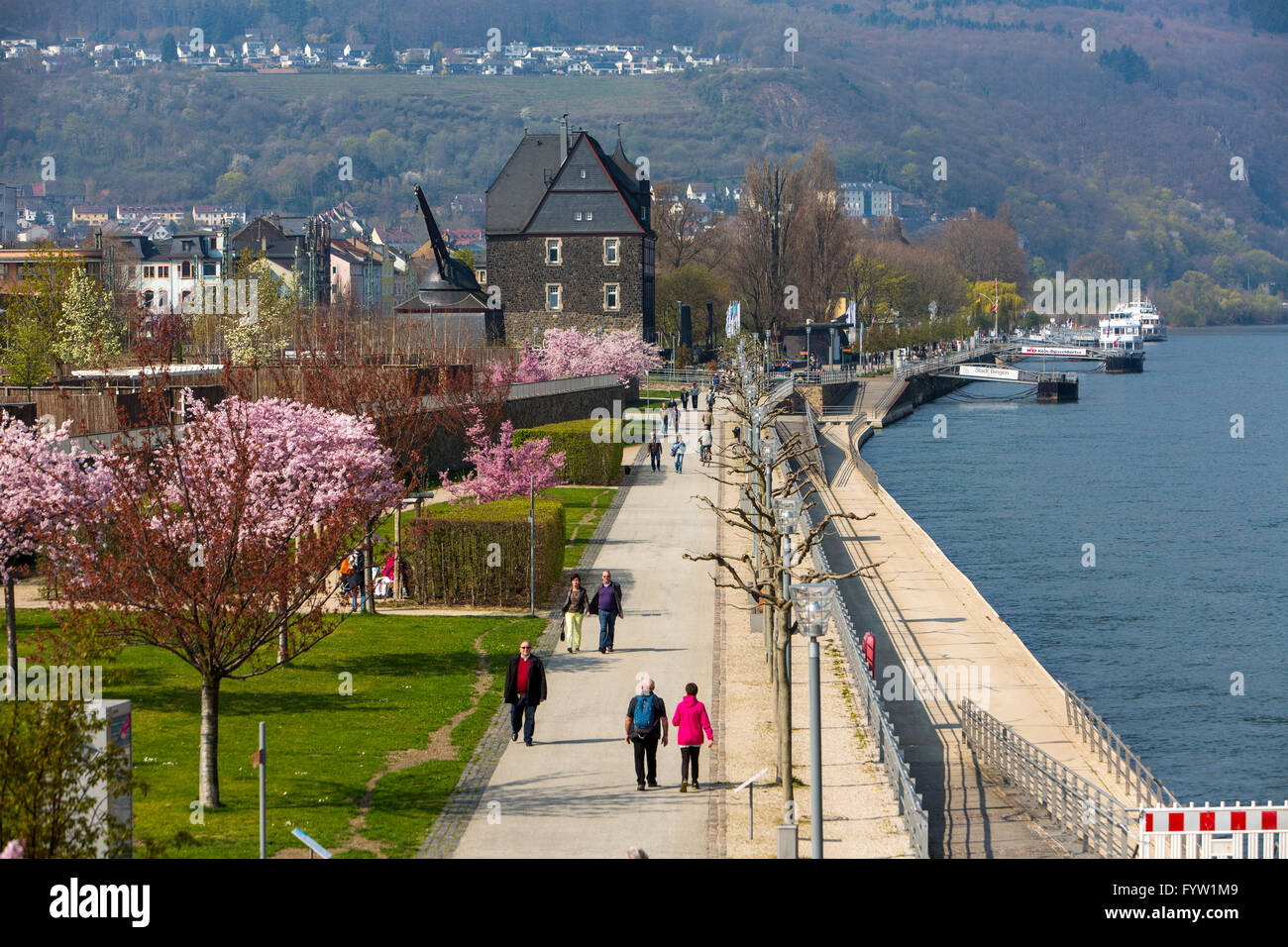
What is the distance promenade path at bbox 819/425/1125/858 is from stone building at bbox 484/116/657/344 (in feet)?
172

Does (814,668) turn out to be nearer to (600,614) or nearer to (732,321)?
(600,614)

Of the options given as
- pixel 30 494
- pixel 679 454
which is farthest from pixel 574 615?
pixel 679 454

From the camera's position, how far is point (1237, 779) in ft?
111

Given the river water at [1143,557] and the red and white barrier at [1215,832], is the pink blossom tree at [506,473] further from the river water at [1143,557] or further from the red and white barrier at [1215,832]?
the red and white barrier at [1215,832]

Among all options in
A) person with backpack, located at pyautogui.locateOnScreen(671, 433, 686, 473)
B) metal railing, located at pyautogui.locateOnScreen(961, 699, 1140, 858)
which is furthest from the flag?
metal railing, located at pyautogui.locateOnScreen(961, 699, 1140, 858)

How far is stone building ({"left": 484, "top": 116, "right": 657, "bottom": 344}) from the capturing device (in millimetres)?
106188

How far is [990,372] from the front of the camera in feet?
522

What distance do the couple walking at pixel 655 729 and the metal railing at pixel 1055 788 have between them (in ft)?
17.4

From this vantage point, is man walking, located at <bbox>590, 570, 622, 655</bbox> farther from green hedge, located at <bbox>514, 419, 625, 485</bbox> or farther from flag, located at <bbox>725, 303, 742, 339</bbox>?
flag, located at <bbox>725, 303, 742, 339</bbox>

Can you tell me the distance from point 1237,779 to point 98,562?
2429cm

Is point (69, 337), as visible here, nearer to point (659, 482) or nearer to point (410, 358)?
point (410, 358)

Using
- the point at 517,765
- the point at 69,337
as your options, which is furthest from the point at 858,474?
the point at 517,765

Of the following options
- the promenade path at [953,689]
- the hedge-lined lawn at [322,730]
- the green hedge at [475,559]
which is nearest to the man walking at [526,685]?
the hedge-lined lawn at [322,730]

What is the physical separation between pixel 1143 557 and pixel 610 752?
45.7m
